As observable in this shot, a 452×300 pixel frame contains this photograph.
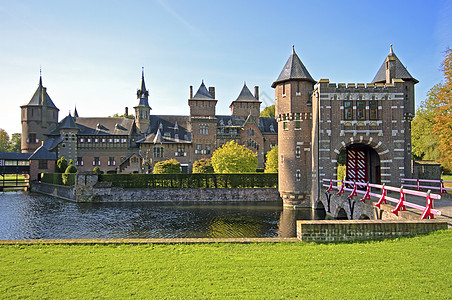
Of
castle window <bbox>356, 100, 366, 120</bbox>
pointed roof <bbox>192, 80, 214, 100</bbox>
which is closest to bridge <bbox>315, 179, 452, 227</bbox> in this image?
castle window <bbox>356, 100, 366, 120</bbox>

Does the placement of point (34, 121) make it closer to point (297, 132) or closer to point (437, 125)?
point (297, 132)

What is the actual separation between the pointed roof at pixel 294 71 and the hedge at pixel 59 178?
24.7 metres

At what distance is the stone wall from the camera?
9016 mm

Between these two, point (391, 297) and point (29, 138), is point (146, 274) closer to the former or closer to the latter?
point (391, 297)

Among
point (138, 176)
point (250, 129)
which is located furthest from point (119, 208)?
point (250, 129)

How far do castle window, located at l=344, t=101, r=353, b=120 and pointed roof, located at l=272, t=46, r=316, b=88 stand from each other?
13.4 ft

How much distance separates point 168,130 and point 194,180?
20.9 m

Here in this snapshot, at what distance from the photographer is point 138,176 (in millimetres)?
33688

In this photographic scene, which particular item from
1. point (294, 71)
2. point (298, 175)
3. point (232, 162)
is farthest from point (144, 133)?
point (298, 175)

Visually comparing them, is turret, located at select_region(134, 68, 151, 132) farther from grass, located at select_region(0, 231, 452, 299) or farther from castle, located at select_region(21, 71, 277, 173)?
grass, located at select_region(0, 231, 452, 299)

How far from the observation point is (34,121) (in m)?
54.8

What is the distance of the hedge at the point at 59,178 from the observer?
3544 centimetres

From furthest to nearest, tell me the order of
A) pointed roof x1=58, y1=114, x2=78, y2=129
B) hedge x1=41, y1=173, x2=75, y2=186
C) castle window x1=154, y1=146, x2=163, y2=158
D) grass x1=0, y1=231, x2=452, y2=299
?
pointed roof x1=58, y1=114, x2=78, y2=129, castle window x1=154, y1=146, x2=163, y2=158, hedge x1=41, y1=173, x2=75, y2=186, grass x1=0, y1=231, x2=452, y2=299

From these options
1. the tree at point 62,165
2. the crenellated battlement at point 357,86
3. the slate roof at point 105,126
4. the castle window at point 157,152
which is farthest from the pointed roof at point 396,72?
the tree at point 62,165
